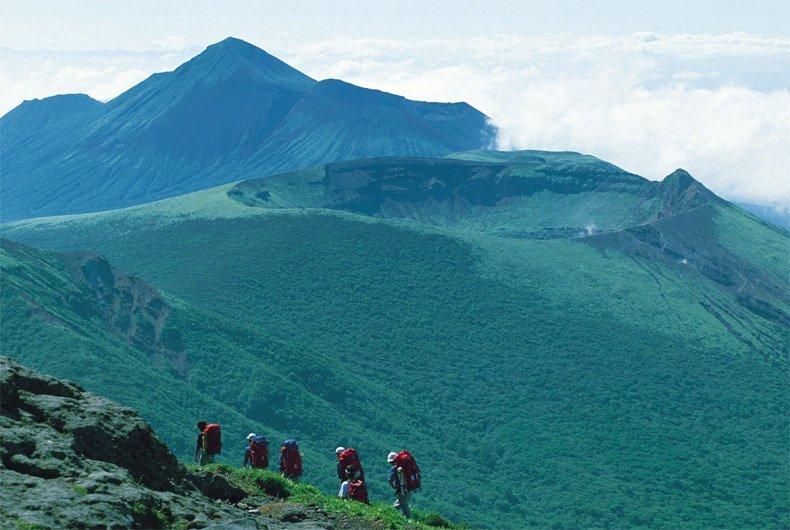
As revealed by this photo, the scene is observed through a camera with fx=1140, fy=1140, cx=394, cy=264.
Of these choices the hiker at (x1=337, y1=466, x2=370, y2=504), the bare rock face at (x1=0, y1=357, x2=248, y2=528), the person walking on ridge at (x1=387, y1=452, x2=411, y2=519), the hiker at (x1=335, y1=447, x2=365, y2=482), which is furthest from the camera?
the hiker at (x1=335, y1=447, x2=365, y2=482)

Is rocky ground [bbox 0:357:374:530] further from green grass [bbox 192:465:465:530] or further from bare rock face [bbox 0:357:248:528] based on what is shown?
green grass [bbox 192:465:465:530]

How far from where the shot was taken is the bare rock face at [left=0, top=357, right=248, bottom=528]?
63.9 ft

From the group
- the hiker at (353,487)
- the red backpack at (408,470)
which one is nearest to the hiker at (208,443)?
the hiker at (353,487)

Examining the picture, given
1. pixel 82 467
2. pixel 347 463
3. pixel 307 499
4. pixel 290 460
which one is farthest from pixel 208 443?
pixel 82 467

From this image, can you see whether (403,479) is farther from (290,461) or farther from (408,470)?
(290,461)

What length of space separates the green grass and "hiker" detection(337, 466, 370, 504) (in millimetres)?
860

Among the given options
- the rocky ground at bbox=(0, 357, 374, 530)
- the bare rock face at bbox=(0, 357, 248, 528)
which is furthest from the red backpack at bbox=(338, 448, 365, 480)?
the bare rock face at bbox=(0, 357, 248, 528)

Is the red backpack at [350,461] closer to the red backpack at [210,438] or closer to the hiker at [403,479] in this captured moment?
the hiker at [403,479]

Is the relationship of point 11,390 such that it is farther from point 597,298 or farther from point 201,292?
point 597,298

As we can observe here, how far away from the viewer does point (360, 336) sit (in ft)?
496

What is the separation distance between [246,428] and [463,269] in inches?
2654

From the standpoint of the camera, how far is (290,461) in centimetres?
3544

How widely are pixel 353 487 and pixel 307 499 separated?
3.05 meters

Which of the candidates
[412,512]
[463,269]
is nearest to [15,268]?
[463,269]
